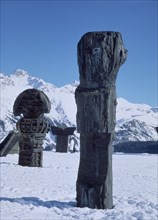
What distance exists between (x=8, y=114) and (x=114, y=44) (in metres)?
194

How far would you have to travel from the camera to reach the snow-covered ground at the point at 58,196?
6.20 m

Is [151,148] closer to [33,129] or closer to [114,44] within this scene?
[33,129]

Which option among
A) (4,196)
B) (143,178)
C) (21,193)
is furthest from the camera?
(143,178)

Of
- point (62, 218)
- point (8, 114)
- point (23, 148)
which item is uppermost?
point (8, 114)

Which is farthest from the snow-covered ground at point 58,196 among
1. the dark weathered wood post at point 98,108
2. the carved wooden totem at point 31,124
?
the carved wooden totem at point 31,124

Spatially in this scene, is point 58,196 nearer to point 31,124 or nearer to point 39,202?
point 39,202

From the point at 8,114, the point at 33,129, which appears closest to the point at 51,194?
the point at 33,129

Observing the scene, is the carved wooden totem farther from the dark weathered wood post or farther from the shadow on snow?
the dark weathered wood post

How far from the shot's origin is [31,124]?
39.5 ft

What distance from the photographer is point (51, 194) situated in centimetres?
786

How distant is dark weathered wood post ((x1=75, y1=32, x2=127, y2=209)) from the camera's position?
21.9ft

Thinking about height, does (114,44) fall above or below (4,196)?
above

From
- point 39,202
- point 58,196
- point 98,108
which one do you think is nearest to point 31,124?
point 58,196

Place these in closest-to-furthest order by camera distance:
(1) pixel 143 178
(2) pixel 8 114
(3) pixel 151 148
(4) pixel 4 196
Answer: (4) pixel 4 196 → (1) pixel 143 178 → (3) pixel 151 148 → (2) pixel 8 114
